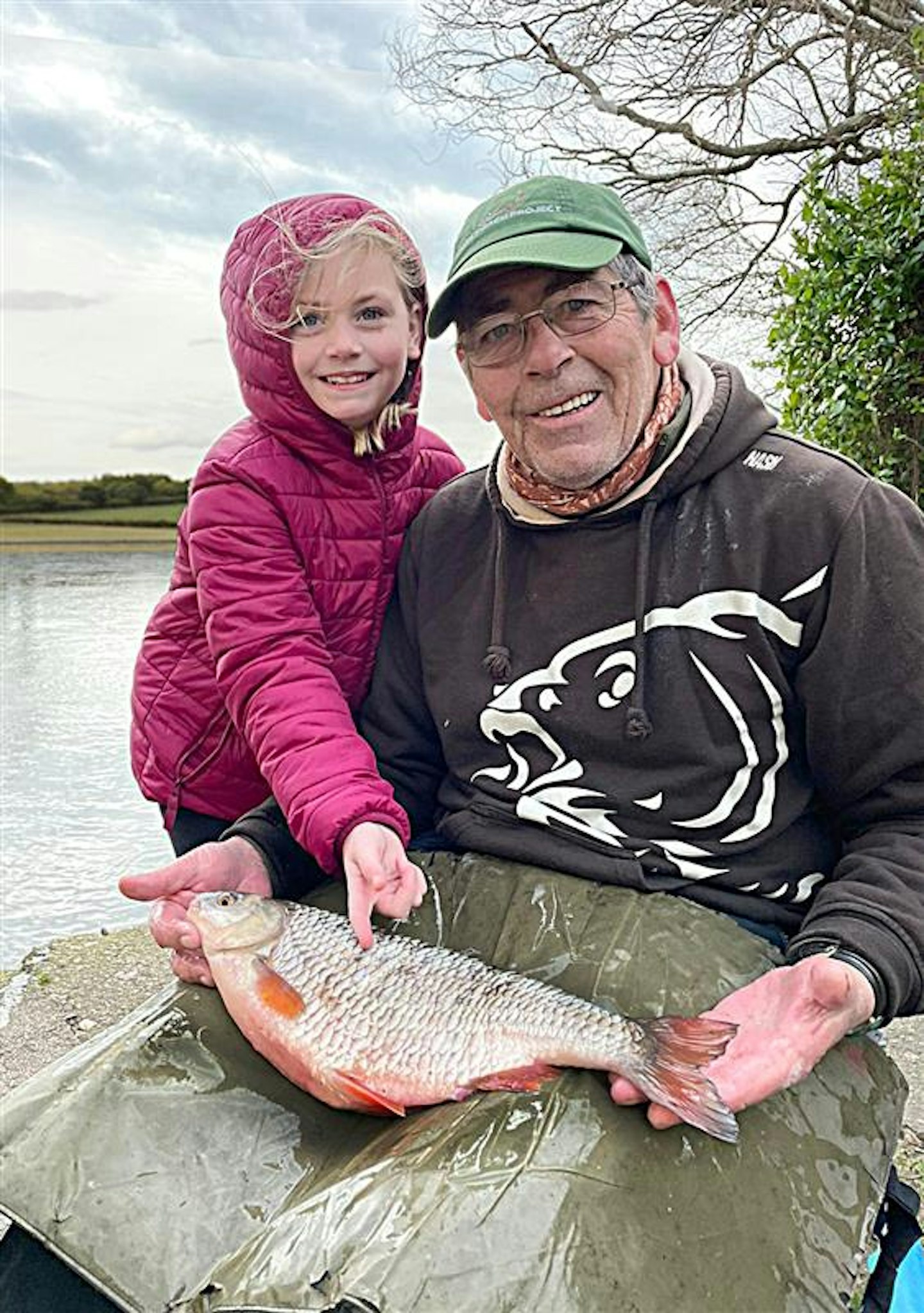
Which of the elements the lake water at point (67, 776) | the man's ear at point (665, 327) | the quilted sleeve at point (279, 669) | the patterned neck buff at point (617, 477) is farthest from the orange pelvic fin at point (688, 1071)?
the lake water at point (67, 776)

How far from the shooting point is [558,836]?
2191mm

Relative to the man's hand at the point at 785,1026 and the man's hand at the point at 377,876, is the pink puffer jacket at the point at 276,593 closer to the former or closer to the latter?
the man's hand at the point at 377,876

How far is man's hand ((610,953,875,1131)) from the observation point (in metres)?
1.70

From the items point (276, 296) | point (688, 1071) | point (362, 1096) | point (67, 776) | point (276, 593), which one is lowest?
point (67, 776)

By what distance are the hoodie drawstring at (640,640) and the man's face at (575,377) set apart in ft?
0.42

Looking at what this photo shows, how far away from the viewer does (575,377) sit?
2.10 meters

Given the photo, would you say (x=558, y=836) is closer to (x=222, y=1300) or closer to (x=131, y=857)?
(x=222, y=1300)

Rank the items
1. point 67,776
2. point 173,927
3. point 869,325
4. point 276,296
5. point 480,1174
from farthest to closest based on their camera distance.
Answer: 1. point 67,776
2. point 869,325
3. point 276,296
4. point 173,927
5. point 480,1174

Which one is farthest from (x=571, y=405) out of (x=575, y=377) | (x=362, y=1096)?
(x=362, y=1096)

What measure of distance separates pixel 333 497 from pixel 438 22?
911cm

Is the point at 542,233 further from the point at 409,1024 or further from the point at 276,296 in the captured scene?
the point at 409,1024

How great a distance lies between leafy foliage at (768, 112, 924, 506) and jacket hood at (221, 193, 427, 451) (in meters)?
3.15

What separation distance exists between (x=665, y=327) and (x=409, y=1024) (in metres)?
1.18

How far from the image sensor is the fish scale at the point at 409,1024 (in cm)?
172
